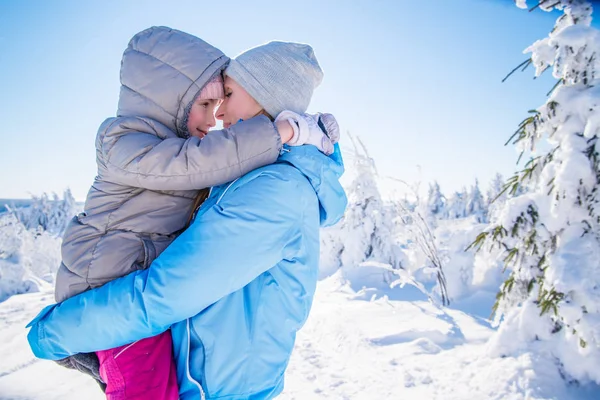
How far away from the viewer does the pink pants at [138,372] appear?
4.54ft

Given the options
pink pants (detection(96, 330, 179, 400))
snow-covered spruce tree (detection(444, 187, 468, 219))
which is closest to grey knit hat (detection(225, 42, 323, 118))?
pink pants (detection(96, 330, 179, 400))

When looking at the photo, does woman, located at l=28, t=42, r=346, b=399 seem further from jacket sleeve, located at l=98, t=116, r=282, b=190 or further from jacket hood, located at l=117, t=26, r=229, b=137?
jacket hood, located at l=117, t=26, r=229, b=137

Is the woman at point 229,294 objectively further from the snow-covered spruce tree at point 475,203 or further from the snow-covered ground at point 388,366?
the snow-covered spruce tree at point 475,203

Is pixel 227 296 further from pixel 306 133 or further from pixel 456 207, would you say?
pixel 456 207

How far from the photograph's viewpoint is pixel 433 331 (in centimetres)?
646

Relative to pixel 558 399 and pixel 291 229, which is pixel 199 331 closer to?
pixel 291 229

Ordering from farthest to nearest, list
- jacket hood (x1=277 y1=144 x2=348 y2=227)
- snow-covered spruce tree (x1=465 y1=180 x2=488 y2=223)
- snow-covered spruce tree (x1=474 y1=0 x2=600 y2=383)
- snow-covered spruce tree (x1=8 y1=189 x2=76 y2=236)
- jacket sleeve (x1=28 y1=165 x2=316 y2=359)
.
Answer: snow-covered spruce tree (x1=465 y1=180 x2=488 y2=223) < snow-covered spruce tree (x1=8 y1=189 x2=76 y2=236) < snow-covered spruce tree (x1=474 y1=0 x2=600 y2=383) < jacket hood (x1=277 y1=144 x2=348 y2=227) < jacket sleeve (x1=28 y1=165 x2=316 y2=359)

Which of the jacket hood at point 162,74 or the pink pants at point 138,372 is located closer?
the pink pants at point 138,372

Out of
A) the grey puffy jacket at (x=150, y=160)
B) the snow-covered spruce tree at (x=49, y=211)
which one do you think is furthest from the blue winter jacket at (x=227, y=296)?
the snow-covered spruce tree at (x=49, y=211)

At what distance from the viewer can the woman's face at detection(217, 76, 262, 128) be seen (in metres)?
1.89

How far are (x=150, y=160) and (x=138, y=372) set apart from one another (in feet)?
2.96

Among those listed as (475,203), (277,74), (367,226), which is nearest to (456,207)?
(475,203)

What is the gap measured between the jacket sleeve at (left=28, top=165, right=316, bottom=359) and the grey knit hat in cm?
67

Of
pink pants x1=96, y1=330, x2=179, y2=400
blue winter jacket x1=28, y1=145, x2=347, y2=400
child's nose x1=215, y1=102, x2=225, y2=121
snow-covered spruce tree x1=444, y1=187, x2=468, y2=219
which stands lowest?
snow-covered spruce tree x1=444, y1=187, x2=468, y2=219
